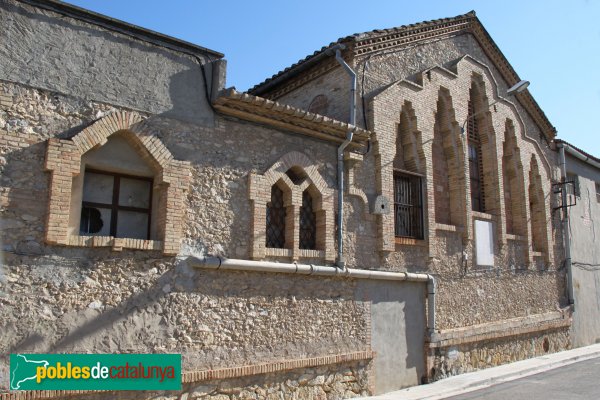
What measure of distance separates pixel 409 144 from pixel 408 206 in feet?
4.57

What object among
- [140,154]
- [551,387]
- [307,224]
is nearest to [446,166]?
[307,224]

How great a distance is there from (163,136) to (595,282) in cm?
1571

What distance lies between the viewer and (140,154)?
7.39m

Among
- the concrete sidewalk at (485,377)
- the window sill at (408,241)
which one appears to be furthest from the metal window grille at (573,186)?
the window sill at (408,241)

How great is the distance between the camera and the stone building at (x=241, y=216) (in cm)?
644

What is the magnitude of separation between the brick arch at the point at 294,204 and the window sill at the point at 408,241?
6.01 ft

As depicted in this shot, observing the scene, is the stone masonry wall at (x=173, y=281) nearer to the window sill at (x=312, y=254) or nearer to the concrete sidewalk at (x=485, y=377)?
the window sill at (x=312, y=254)

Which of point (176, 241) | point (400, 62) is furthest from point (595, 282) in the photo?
point (176, 241)

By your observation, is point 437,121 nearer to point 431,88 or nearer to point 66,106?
point 431,88

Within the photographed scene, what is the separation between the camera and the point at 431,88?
1217 centimetres

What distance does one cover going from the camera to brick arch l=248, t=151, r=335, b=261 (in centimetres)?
820

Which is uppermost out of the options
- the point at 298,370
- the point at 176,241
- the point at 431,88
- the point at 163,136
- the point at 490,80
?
the point at 490,80

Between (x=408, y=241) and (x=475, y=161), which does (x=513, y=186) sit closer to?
(x=475, y=161)

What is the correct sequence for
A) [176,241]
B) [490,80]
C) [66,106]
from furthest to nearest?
[490,80] → [176,241] → [66,106]
